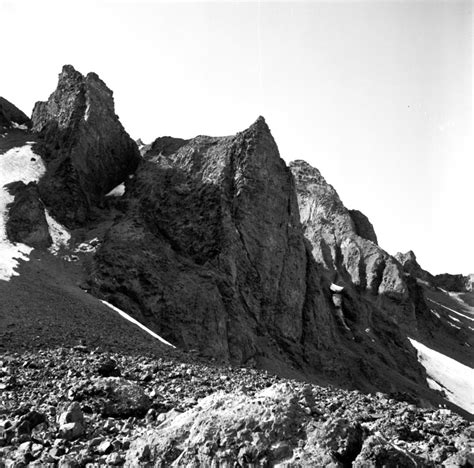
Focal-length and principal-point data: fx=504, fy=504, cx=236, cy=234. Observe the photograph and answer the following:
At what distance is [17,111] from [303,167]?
208 feet

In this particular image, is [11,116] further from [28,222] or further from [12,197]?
[28,222]

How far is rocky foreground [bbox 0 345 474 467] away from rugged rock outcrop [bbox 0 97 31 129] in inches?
2589

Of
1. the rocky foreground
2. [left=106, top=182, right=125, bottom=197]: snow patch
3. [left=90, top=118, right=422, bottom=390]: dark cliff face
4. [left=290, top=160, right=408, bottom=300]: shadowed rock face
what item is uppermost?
[left=290, top=160, right=408, bottom=300]: shadowed rock face

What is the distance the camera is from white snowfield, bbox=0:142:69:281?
37.2 metres

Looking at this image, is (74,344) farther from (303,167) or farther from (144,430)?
(303,167)

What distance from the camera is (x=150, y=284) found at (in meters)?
41.9

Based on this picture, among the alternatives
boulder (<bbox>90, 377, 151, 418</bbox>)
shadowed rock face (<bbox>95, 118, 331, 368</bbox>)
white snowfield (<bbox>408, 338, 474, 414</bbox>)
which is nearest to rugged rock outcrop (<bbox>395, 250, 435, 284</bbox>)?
white snowfield (<bbox>408, 338, 474, 414</bbox>)

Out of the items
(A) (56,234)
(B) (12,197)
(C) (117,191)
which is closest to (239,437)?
(A) (56,234)

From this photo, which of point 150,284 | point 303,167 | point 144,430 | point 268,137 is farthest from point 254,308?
point 303,167

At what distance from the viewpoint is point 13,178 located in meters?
52.5

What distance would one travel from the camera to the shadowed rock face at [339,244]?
103 meters

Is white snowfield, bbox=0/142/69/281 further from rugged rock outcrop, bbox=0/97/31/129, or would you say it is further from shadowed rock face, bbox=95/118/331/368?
rugged rock outcrop, bbox=0/97/31/129

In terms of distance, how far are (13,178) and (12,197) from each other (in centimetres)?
553

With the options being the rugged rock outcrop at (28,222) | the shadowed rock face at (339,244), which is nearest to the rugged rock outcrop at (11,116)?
the rugged rock outcrop at (28,222)
